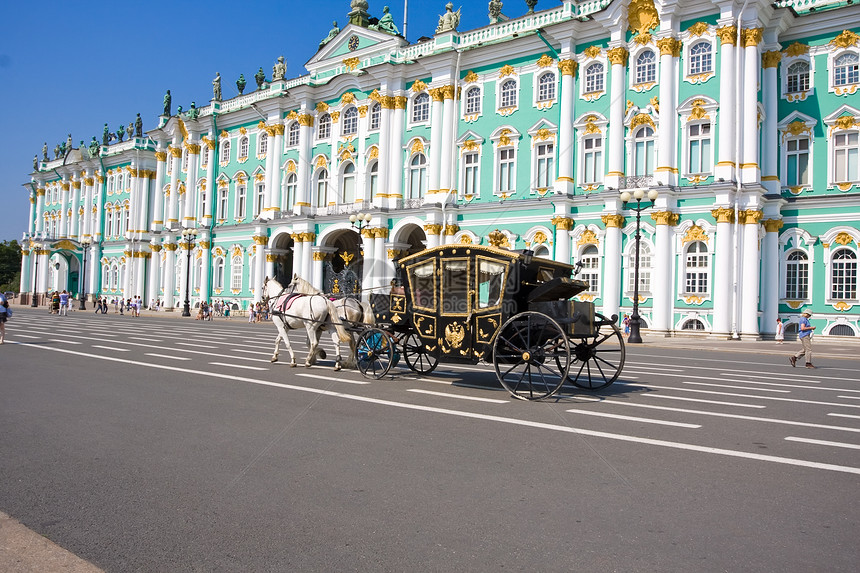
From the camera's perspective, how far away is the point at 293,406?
973 centimetres

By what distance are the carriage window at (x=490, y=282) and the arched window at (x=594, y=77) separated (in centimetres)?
2596

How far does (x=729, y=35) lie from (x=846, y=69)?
5268 millimetres

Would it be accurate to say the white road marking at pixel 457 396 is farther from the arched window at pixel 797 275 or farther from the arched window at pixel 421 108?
the arched window at pixel 421 108

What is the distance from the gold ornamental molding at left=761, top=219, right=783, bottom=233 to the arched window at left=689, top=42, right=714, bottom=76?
24.0ft

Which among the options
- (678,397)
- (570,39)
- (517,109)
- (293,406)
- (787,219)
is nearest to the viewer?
(293,406)

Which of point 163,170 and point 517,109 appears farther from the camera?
point 163,170

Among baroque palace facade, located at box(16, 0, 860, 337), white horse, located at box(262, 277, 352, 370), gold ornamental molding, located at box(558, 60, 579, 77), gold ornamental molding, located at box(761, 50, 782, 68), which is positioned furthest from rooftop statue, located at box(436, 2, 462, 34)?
white horse, located at box(262, 277, 352, 370)

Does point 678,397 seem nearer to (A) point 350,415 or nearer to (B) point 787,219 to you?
(A) point 350,415

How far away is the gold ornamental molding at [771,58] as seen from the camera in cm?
3158

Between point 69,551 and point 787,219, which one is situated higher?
point 787,219

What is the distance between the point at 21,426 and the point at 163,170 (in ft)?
184

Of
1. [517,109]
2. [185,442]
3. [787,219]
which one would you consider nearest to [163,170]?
[517,109]

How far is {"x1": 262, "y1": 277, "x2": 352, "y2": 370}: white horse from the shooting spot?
14.7m

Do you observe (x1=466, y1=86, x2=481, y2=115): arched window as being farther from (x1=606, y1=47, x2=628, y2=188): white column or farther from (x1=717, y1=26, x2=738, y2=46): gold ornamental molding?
(x1=717, y1=26, x2=738, y2=46): gold ornamental molding
